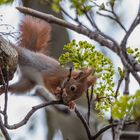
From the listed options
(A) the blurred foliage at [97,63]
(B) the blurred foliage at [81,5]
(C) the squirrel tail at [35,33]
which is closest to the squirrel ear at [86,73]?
(A) the blurred foliage at [97,63]

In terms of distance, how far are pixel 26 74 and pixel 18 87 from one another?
10 centimetres

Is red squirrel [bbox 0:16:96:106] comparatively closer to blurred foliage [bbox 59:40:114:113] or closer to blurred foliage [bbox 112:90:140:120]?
blurred foliage [bbox 59:40:114:113]

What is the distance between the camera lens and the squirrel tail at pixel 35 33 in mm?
2539

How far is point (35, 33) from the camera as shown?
2.66 metres

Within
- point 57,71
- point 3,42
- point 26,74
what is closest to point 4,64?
point 3,42

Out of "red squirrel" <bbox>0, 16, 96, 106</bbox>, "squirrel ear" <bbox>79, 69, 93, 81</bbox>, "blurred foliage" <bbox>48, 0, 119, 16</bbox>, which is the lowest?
"red squirrel" <bbox>0, 16, 96, 106</bbox>

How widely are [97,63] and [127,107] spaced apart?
11.9 inches

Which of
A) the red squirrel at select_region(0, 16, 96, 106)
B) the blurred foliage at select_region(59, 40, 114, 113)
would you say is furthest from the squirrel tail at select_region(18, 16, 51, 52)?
the blurred foliage at select_region(59, 40, 114, 113)

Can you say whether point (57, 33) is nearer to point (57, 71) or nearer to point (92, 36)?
point (57, 71)

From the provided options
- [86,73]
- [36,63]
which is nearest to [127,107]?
[86,73]

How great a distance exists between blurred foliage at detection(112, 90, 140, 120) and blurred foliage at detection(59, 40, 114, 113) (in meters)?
0.28

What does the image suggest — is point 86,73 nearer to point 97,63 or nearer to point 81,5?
point 97,63

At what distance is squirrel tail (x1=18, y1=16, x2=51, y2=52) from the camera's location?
2539 mm

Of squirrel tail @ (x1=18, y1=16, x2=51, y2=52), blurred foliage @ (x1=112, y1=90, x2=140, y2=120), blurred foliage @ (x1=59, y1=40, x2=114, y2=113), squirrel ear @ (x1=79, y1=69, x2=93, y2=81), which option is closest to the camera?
blurred foliage @ (x1=112, y1=90, x2=140, y2=120)
